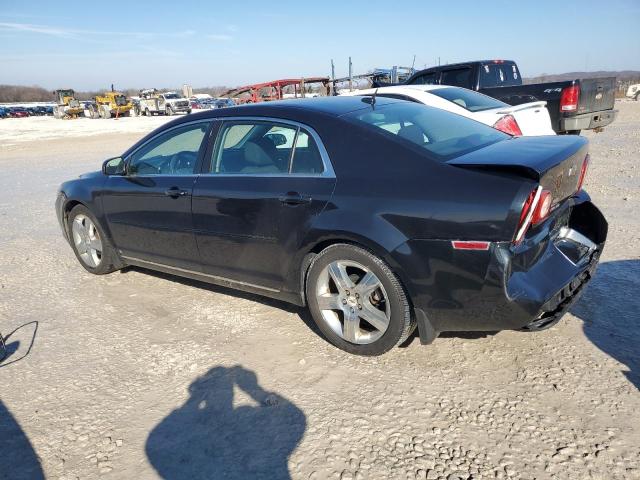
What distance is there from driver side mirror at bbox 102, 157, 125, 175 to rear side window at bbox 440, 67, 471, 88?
756 centimetres

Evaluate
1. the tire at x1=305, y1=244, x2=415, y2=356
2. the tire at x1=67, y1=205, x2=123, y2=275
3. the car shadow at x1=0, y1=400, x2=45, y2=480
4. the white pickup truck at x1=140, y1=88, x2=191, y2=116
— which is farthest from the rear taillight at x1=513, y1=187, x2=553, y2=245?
the white pickup truck at x1=140, y1=88, x2=191, y2=116

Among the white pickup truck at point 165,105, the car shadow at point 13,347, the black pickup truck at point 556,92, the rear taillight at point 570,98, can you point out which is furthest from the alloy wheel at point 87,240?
the white pickup truck at point 165,105

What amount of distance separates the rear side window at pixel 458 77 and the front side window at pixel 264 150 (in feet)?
24.7

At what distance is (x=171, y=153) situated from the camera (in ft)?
13.9

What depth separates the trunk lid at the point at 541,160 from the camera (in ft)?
8.54

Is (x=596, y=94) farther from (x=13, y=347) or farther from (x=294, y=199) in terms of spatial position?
(x=13, y=347)

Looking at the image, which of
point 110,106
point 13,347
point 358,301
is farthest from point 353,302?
point 110,106

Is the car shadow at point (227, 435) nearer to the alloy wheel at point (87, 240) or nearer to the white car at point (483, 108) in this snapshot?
the alloy wheel at point (87, 240)

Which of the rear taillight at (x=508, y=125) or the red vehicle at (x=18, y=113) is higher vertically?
the rear taillight at (x=508, y=125)

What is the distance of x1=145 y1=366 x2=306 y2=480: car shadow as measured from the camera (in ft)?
7.68

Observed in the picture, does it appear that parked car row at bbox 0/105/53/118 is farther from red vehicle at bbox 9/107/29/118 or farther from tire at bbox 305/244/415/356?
tire at bbox 305/244/415/356

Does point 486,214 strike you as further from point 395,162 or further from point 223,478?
point 223,478

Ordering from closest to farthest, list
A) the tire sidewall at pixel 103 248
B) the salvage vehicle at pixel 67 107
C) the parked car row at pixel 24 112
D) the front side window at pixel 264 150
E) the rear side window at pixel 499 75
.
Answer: the front side window at pixel 264 150 < the tire sidewall at pixel 103 248 < the rear side window at pixel 499 75 < the salvage vehicle at pixel 67 107 < the parked car row at pixel 24 112

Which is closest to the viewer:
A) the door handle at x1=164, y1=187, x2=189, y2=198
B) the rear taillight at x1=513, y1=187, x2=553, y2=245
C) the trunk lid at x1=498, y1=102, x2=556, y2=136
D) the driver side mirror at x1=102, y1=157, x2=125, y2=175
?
the rear taillight at x1=513, y1=187, x2=553, y2=245
